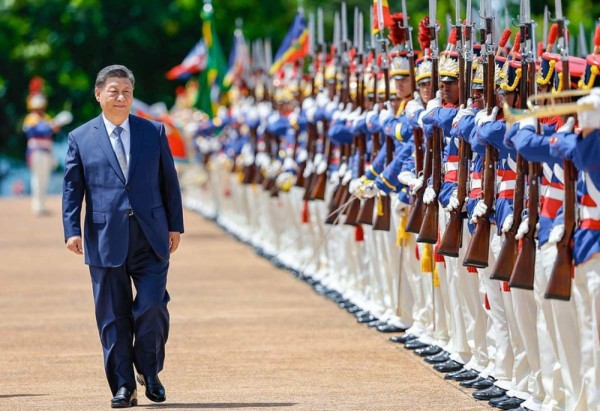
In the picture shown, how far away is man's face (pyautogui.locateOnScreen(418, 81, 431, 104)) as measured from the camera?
11336mm

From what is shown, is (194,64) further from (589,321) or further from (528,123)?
(589,321)

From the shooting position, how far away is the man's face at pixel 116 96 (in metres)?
9.37

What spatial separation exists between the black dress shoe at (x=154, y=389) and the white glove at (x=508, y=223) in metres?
2.11

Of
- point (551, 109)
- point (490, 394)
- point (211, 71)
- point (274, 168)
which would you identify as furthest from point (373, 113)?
point (211, 71)

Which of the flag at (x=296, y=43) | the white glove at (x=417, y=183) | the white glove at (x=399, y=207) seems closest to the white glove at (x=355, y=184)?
the white glove at (x=399, y=207)

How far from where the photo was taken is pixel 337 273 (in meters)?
15.6

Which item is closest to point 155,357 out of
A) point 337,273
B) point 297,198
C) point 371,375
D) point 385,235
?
point 371,375

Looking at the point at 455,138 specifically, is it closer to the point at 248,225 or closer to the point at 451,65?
the point at 451,65

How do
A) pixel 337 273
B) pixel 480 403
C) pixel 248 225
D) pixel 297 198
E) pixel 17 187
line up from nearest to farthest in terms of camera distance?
pixel 480 403
pixel 337 273
pixel 297 198
pixel 248 225
pixel 17 187

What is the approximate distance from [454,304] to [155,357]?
2.16 metres

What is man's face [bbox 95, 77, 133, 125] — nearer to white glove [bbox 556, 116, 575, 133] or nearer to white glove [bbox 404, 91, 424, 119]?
white glove [bbox 404, 91, 424, 119]

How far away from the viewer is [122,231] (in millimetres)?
9219

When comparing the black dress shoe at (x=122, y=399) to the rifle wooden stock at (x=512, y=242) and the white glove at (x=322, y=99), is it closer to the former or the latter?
the rifle wooden stock at (x=512, y=242)

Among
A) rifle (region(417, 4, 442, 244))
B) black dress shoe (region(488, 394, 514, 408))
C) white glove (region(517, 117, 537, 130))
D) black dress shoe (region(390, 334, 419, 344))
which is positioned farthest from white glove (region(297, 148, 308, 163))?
white glove (region(517, 117, 537, 130))
